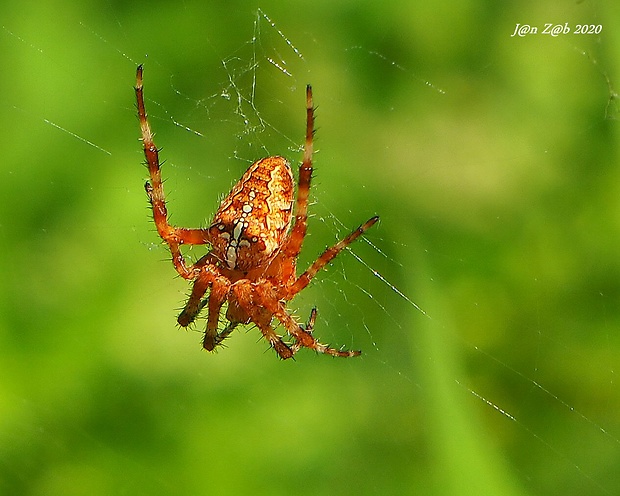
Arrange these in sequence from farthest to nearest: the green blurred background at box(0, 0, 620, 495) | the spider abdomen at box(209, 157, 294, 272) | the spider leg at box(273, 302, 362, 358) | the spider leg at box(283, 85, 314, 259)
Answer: the green blurred background at box(0, 0, 620, 495) → the spider leg at box(273, 302, 362, 358) → the spider abdomen at box(209, 157, 294, 272) → the spider leg at box(283, 85, 314, 259)

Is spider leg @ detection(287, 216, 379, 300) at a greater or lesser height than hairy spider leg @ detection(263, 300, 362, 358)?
greater

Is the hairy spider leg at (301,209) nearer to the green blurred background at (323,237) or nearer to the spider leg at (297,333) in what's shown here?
the spider leg at (297,333)

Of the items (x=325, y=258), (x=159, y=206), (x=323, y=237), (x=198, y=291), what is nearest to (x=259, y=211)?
(x=325, y=258)

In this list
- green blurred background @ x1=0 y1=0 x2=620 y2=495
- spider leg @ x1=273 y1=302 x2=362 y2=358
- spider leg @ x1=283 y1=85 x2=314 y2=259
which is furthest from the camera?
Result: green blurred background @ x1=0 y1=0 x2=620 y2=495

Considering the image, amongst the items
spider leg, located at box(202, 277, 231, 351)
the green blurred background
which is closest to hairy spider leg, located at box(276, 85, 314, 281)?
spider leg, located at box(202, 277, 231, 351)

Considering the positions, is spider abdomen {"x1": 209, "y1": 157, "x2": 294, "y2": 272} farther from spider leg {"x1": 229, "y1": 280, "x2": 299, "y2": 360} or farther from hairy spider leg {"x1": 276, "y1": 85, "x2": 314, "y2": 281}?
spider leg {"x1": 229, "y1": 280, "x2": 299, "y2": 360}

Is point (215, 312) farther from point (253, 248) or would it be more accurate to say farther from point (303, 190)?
point (303, 190)

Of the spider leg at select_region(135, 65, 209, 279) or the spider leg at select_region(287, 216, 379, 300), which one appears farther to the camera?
the spider leg at select_region(135, 65, 209, 279)
